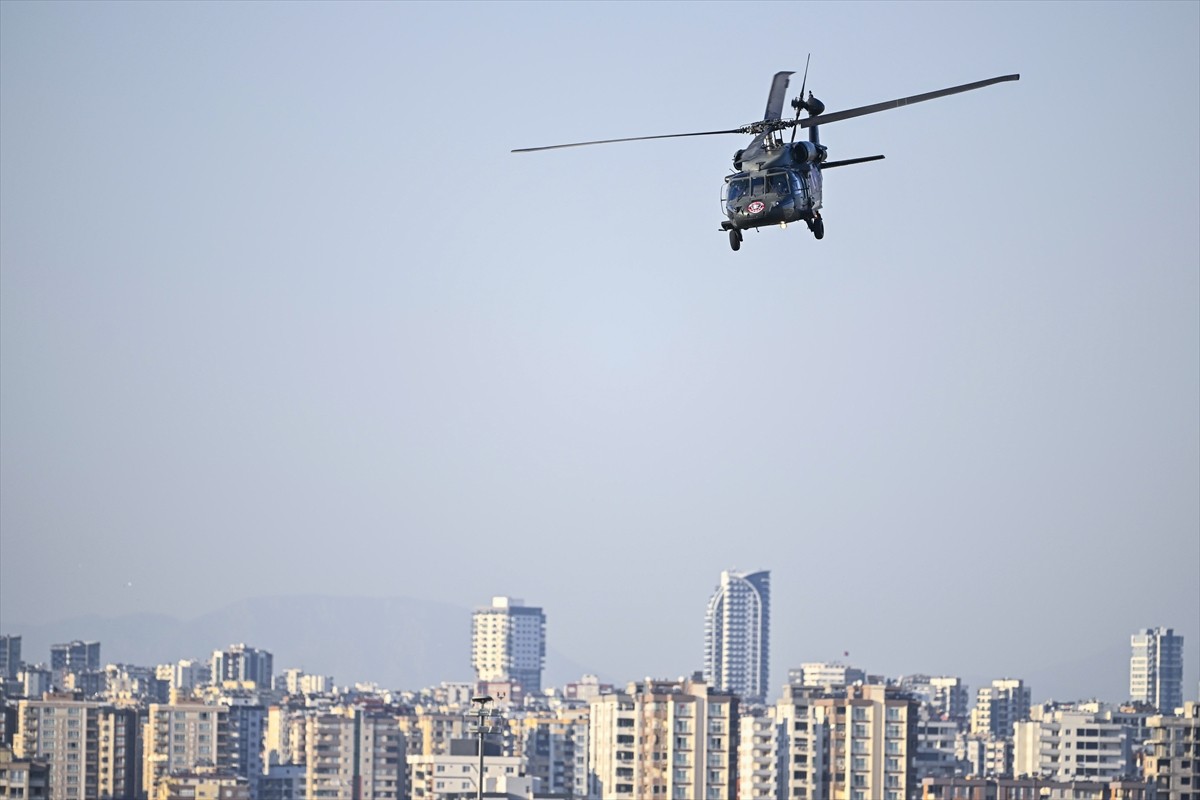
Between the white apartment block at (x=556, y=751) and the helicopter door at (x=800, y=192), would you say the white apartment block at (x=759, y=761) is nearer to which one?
the white apartment block at (x=556, y=751)

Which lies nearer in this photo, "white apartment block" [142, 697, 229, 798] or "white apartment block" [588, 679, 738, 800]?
"white apartment block" [588, 679, 738, 800]

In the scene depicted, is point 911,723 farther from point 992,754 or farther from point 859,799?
point 992,754

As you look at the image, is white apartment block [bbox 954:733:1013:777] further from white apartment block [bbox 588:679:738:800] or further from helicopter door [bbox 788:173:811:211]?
helicopter door [bbox 788:173:811:211]

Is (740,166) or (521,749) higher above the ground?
(740,166)

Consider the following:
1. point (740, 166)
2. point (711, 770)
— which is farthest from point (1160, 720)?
point (740, 166)

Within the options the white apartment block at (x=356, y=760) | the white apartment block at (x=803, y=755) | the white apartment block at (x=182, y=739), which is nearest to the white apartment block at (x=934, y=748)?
the white apartment block at (x=803, y=755)

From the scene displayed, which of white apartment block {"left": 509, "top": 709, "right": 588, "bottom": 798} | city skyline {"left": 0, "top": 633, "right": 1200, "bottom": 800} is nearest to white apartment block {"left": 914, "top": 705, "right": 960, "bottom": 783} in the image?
city skyline {"left": 0, "top": 633, "right": 1200, "bottom": 800}
